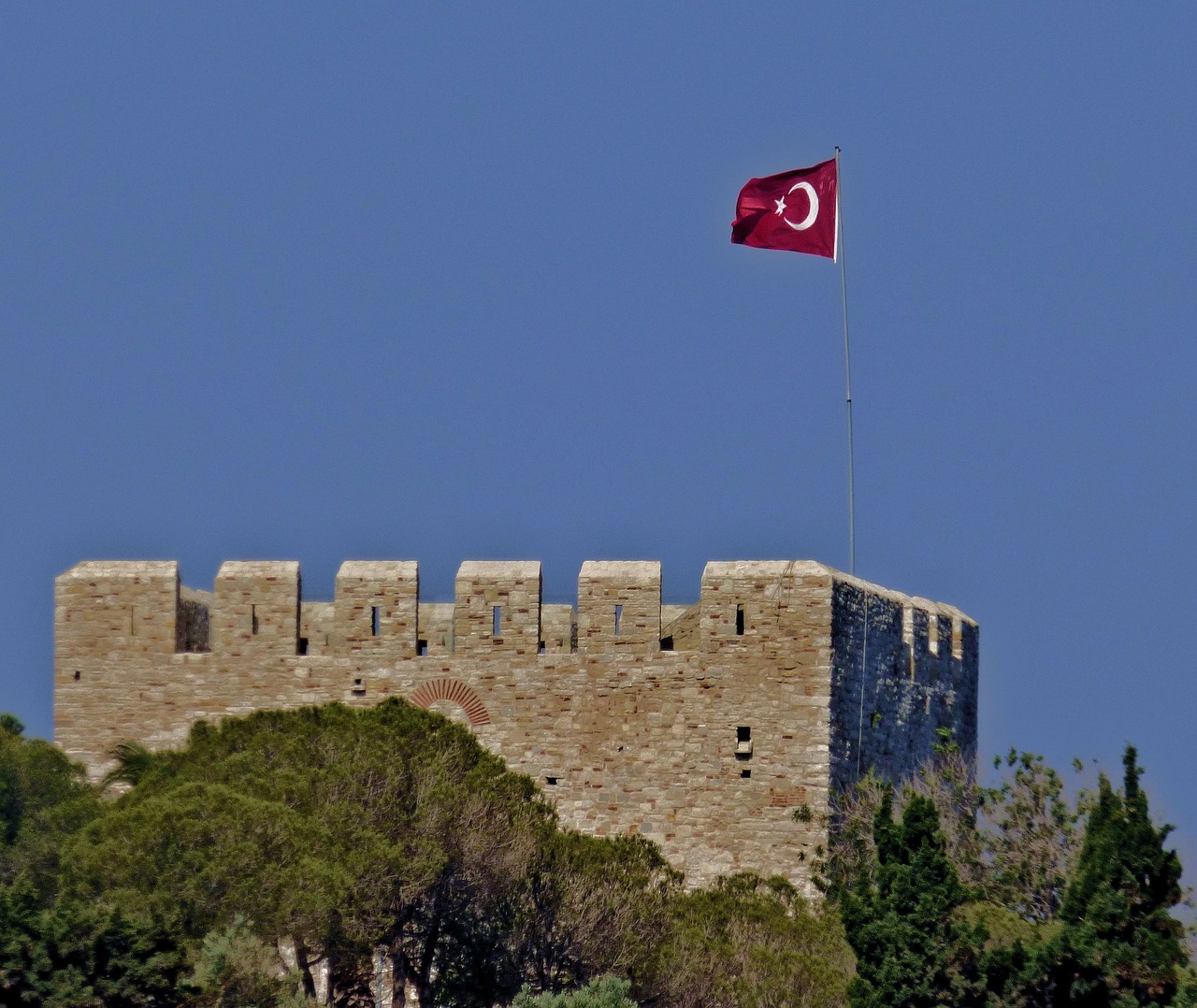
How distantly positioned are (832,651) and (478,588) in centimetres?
397

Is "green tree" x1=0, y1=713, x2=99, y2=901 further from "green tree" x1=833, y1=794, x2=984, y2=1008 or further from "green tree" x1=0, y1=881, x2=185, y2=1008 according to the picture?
"green tree" x1=833, y1=794, x2=984, y2=1008

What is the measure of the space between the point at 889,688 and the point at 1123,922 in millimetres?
7375

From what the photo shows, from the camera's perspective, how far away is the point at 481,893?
34.0m

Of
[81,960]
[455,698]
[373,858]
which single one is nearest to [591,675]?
[455,698]

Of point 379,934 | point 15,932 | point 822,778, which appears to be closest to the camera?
point 15,932

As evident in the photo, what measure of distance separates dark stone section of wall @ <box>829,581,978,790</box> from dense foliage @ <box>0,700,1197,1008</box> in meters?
0.48

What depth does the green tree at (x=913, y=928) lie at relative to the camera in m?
30.8

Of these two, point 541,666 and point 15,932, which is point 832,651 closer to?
point 541,666

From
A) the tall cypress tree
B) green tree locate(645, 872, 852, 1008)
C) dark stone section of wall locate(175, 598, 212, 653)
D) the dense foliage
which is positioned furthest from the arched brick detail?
the tall cypress tree

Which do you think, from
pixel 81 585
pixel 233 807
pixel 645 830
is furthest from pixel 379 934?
pixel 81 585

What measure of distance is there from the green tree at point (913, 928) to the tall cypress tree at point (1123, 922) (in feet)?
3.08

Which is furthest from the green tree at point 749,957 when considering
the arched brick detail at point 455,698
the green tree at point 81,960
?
the green tree at point 81,960

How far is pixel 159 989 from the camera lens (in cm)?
3105

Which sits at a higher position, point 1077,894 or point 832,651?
Answer: point 832,651
